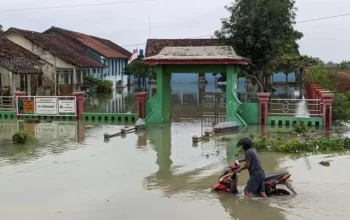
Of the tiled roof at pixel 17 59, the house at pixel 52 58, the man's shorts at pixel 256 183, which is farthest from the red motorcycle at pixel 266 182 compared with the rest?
the house at pixel 52 58

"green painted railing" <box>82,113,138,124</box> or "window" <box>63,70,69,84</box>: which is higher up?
"window" <box>63,70,69,84</box>

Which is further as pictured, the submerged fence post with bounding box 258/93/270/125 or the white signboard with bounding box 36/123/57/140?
the submerged fence post with bounding box 258/93/270/125

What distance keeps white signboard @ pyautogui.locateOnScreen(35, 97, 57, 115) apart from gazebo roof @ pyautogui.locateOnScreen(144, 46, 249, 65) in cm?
606

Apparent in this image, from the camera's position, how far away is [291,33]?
93.8ft

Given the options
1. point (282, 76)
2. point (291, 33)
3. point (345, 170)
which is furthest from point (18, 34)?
point (282, 76)

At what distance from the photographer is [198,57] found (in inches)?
767

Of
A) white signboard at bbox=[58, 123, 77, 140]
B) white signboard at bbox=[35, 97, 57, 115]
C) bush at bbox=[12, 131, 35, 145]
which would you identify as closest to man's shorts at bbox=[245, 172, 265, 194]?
bush at bbox=[12, 131, 35, 145]

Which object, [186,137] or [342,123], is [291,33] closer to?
[342,123]

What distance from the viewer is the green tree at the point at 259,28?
26.8 meters

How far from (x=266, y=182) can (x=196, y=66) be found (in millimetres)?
11651

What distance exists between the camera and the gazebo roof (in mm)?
19312

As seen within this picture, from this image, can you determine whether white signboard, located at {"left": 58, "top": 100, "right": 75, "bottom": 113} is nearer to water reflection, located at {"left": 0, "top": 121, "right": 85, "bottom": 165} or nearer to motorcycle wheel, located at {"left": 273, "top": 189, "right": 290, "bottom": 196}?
water reflection, located at {"left": 0, "top": 121, "right": 85, "bottom": 165}

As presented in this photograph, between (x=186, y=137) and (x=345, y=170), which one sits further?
(x=186, y=137)

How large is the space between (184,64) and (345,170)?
9.94m
